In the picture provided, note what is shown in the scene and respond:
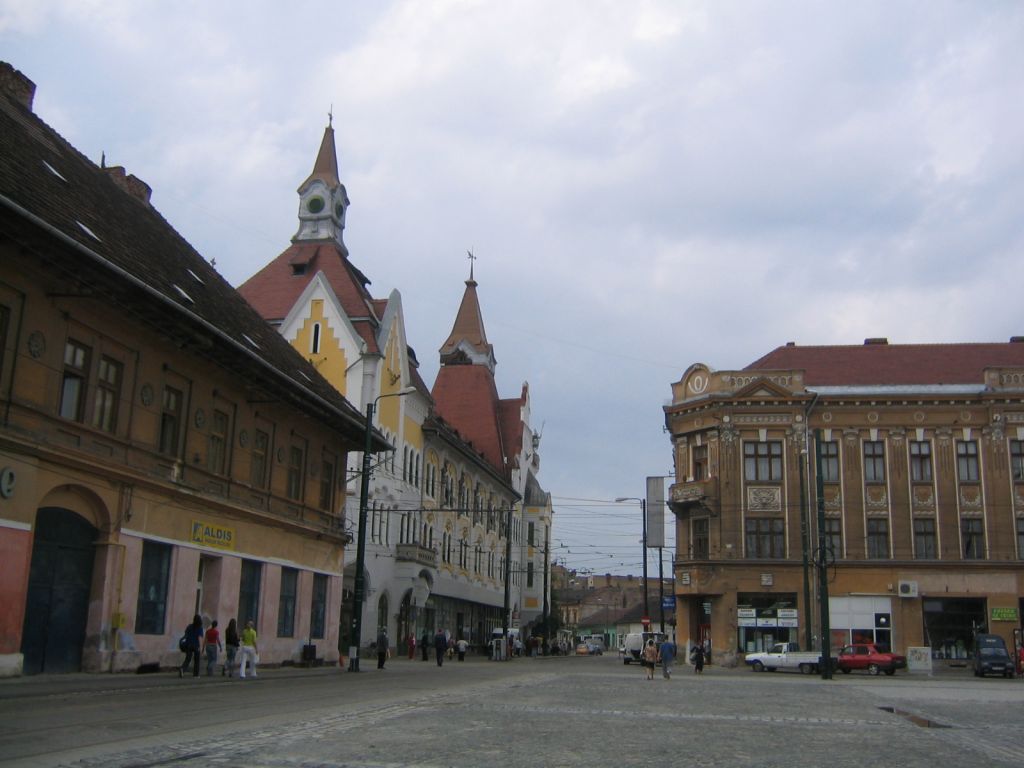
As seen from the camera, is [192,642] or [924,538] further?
[924,538]

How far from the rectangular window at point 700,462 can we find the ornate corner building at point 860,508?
106mm

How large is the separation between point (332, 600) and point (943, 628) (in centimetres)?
3187

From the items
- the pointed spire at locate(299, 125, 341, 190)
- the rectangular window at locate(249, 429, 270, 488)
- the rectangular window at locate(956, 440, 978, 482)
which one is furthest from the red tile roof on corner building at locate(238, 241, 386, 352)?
the rectangular window at locate(956, 440, 978, 482)

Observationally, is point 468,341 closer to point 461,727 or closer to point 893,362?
point 893,362

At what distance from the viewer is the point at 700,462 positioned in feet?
187

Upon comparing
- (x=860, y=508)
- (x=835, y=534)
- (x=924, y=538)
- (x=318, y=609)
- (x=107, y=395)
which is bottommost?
(x=318, y=609)

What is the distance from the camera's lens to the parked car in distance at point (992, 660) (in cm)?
4359

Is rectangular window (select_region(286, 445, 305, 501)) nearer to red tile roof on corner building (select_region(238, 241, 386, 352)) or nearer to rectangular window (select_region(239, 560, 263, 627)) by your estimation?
rectangular window (select_region(239, 560, 263, 627))

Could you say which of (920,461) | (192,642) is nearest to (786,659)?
(920,461)

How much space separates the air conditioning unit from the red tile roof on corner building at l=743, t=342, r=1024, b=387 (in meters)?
10.2

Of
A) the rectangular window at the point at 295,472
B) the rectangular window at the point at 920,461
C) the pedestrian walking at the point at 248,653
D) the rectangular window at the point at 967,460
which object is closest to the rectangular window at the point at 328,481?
the rectangular window at the point at 295,472

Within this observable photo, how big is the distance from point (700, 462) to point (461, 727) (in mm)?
44962

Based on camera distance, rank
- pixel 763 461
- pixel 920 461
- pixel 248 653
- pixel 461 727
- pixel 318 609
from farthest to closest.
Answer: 1. pixel 763 461
2. pixel 920 461
3. pixel 318 609
4. pixel 248 653
5. pixel 461 727

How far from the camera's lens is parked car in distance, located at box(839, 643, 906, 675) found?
45406 mm
